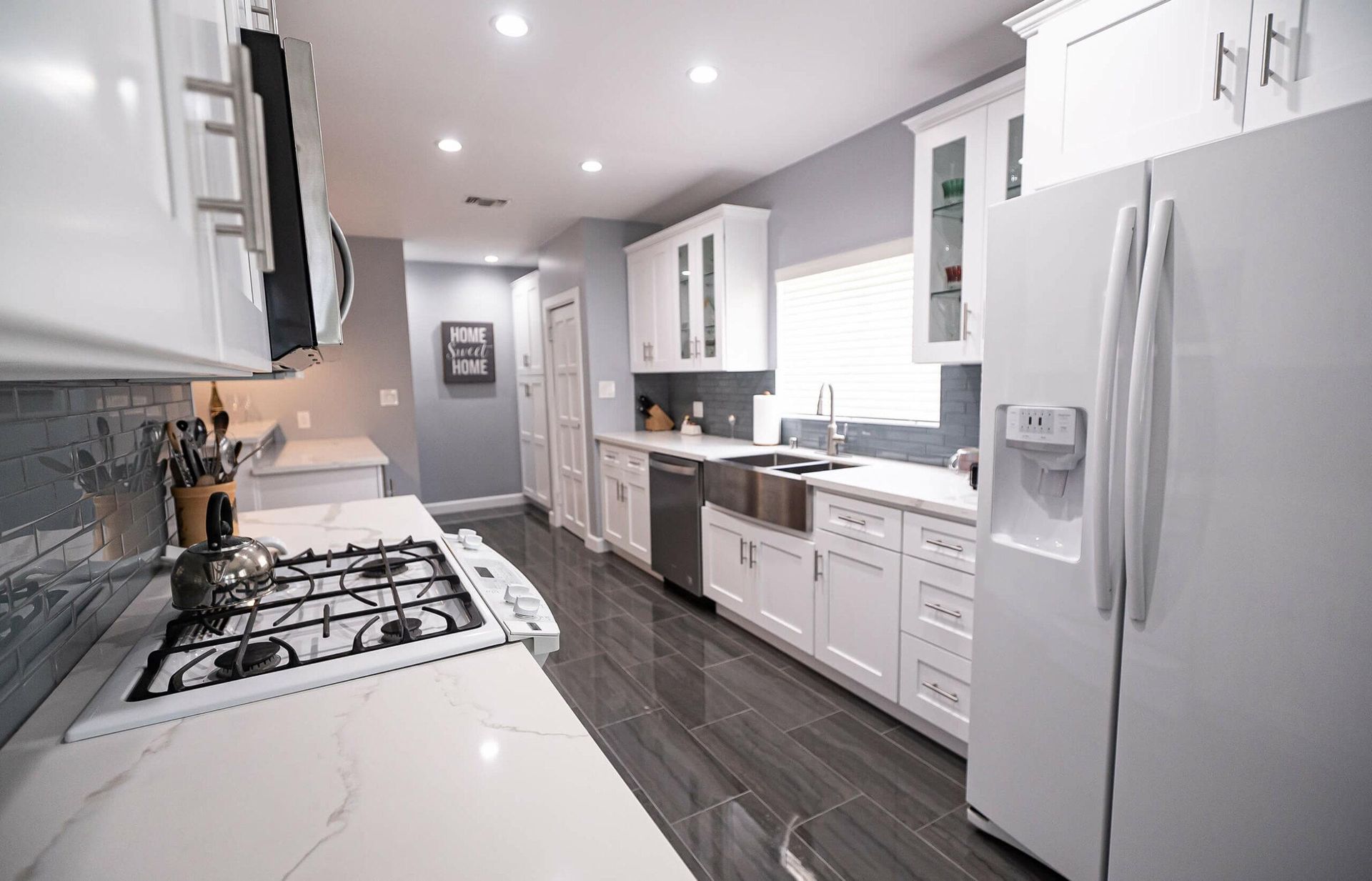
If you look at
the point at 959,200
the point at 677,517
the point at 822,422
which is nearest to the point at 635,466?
the point at 677,517

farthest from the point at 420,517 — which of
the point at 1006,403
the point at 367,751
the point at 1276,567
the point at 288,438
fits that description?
the point at 288,438

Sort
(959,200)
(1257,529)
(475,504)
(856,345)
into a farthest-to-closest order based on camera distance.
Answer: (475,504) < (856,345) < (959,200) < (1257,529)

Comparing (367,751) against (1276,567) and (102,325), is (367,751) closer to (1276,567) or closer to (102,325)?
(102,325)

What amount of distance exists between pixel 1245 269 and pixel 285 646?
184 centimetres

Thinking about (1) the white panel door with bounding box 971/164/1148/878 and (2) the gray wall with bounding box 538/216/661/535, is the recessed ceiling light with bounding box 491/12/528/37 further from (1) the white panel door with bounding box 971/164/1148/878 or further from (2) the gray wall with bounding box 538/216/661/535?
(2) the gray wall with bounding box 538/216/661/535

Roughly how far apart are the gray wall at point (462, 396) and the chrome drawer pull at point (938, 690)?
17.4 ft

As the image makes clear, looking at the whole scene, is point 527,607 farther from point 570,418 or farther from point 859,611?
point 570,418

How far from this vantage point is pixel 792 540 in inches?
112

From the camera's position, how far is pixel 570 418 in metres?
5.23

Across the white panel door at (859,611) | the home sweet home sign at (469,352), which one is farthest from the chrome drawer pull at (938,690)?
the home sweet home sign at (469,352)

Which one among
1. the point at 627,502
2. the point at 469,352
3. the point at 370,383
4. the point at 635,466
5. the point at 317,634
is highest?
the point at 469,352

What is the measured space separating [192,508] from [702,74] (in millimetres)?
2258

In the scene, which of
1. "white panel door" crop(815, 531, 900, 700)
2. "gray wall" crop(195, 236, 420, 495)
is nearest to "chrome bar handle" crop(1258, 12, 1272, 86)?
"white panel door" crop(815, 531, 900, 700)

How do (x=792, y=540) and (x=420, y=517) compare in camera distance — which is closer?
(x=420, y=517)
